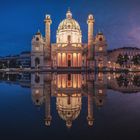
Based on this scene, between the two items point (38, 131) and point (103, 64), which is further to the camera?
point (103, 64)

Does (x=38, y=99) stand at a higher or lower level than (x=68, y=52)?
lower

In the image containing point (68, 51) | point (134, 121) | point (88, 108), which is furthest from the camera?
point (68, 51)

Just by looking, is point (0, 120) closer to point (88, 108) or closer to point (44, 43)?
point (88, 108)

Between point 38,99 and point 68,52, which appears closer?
point 38,99

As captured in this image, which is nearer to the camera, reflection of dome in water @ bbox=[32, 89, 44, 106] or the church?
reflection of dome in water @ bbox=[32, 89, 44, 106]

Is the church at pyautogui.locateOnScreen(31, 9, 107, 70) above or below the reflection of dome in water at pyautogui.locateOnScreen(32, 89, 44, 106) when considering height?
above

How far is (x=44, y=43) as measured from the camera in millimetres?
78688

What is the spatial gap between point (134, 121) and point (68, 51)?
70440 millimetres

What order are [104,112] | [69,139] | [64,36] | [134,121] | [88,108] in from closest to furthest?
[69,139] → [134,121] → [104,112] → [88,108] → [64,36]

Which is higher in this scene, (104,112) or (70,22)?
(70,22)

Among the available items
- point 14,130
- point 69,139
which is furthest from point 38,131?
point 69,139

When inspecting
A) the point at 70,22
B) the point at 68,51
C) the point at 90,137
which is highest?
the point at 70,22

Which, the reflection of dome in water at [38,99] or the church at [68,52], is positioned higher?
the church at [68,52]

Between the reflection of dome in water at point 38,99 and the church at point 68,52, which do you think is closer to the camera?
the reflection of dome in water at point 38,99
